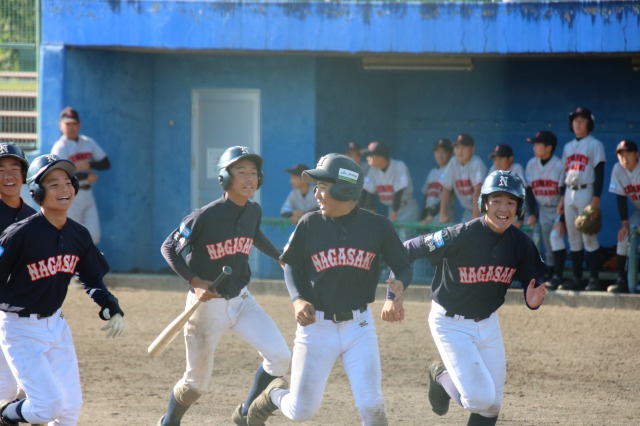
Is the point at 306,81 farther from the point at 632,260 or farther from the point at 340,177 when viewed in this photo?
the point at 340,177

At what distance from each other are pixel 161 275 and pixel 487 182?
24.3 ft

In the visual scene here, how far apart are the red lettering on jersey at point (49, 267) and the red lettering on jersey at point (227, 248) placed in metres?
1.03

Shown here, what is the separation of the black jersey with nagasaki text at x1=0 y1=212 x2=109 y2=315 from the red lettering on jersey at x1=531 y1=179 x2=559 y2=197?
22.9ft

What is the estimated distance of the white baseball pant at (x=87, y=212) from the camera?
12.5 metres

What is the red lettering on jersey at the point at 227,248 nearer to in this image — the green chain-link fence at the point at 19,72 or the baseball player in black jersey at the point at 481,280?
the baseball player in black jersey at the point at 481,280

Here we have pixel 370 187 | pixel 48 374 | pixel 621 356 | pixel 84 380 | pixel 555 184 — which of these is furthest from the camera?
pixel 370 187

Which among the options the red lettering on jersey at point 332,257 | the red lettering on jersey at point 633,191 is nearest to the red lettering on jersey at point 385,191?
the red lettering on jersey at point 633,191

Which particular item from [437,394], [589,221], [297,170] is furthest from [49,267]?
[589,221]

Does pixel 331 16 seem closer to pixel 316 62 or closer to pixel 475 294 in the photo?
pixel 316 62

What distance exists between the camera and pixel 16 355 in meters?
5.58

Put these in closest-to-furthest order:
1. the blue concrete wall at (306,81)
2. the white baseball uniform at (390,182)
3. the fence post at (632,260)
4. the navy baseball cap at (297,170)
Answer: the fence post at (632,260), the blue concrete wall at (306,81), the navy baseball cap at (297,170), the white baseball uniform at (390,182)

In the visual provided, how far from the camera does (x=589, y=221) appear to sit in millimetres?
11062

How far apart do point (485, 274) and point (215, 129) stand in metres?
8.01

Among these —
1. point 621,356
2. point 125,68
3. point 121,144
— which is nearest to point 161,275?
point 121,144
